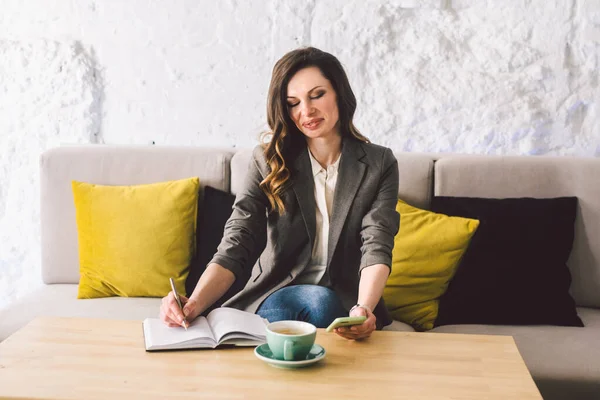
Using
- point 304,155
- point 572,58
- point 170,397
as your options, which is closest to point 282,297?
point 304,155

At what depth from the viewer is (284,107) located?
1.89 m

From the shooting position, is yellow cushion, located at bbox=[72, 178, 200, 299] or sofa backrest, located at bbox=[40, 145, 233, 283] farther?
sofa backrest, located at bbox=[40, 145, 233, 283]

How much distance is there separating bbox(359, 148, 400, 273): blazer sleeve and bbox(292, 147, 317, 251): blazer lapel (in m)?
0.14

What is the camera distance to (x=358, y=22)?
2.57 m

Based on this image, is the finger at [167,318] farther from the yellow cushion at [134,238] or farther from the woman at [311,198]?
the yellow cushion at [134,238]

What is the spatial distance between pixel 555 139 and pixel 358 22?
0.85 metres

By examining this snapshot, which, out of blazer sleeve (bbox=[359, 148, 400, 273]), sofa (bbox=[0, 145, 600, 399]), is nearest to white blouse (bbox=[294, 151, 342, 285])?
blazer sleeve (bbox=[359, 148, 400, 273])

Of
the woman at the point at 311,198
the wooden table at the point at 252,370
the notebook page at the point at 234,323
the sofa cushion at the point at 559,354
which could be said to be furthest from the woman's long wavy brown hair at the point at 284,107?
the sofa cushion at the point at 559,354

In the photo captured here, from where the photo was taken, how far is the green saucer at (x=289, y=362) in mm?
1302

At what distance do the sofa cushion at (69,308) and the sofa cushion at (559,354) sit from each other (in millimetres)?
920

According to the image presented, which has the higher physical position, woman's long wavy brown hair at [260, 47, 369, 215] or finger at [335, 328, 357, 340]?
woman's long wavy brown hair at [260, 47, 369, 215]

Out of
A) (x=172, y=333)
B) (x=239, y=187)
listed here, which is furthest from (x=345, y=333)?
(x=239, y=187)

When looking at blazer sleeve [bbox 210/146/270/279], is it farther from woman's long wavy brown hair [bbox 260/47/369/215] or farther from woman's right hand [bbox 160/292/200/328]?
woman's right hand [bbox 160/292/200/328]

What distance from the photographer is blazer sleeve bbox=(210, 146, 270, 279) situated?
1.79 metres
